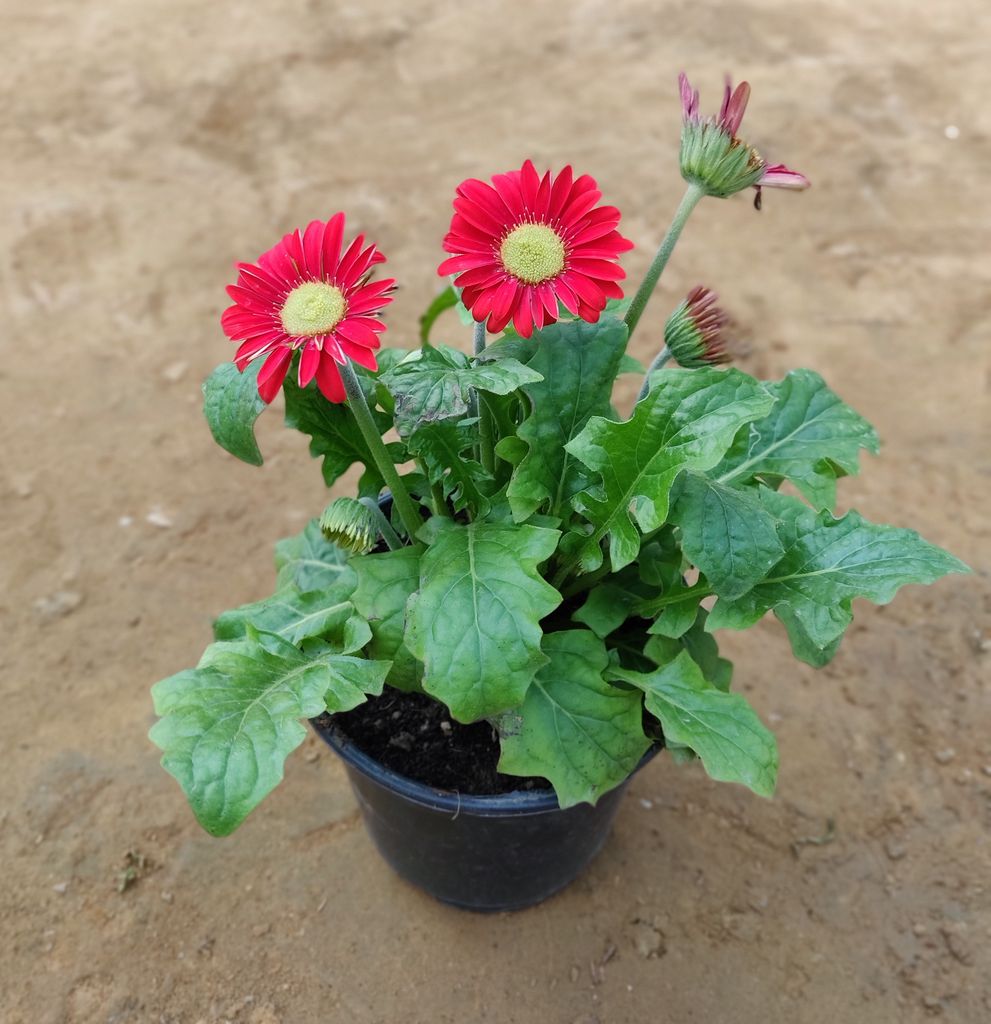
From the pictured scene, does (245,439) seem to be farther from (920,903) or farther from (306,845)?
(920,903)

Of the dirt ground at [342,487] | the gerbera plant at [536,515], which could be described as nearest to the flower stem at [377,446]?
the gerbera plant at [536,515]

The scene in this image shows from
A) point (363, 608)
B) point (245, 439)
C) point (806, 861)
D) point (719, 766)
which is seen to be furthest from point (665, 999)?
point (245, 439)

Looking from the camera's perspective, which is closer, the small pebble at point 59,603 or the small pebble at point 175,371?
the small pebble at point 59,603

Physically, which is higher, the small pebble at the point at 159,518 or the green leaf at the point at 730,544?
the green leaf at the point at 730,544

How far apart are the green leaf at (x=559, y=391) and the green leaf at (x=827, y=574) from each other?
335 mm

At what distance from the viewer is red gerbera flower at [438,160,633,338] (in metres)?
1.25

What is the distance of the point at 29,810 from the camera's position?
2115mm

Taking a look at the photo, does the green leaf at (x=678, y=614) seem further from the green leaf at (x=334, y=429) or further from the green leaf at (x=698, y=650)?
the green leaf at (x=334, y=429)

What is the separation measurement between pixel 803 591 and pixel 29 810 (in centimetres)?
170

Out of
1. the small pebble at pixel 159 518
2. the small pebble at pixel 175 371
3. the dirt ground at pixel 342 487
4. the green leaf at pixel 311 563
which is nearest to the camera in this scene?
the green leaf at pixel 311 563

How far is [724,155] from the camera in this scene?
128cm

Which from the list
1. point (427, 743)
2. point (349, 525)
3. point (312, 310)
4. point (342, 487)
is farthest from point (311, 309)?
point (342, 487)

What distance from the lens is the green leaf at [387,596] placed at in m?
1.44

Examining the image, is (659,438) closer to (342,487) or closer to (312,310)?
(312,310)
